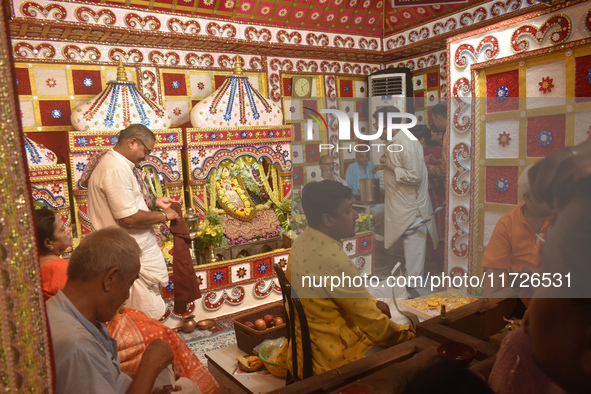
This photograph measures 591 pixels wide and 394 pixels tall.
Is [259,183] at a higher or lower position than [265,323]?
higher

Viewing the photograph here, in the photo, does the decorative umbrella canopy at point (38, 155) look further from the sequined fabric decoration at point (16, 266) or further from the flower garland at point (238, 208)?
the sequined fabric decoration at point (16, 266)

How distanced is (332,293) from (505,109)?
891mm

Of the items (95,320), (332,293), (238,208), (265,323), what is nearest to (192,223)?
(238,208)

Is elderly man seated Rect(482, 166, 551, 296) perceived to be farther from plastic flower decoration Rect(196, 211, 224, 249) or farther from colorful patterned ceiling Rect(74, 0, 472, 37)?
colorful patterned ceiling Rect(74, 0, 472, 37)

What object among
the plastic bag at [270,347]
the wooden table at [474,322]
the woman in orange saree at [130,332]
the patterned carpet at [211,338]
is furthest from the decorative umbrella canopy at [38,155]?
the wooden table at [474,322]

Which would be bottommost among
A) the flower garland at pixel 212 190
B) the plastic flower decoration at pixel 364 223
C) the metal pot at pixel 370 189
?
the flower garland at pixel 212 190

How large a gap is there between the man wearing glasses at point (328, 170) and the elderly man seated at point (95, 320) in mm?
812

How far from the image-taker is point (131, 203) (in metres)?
3.06

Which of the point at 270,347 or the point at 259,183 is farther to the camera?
the point at 259,183

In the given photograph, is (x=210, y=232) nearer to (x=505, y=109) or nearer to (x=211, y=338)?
(x=211, y=338)

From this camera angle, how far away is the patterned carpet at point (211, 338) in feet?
12.2

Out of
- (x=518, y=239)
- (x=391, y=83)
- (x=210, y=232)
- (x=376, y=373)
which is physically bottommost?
(x=210, y=232)

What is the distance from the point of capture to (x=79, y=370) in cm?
127

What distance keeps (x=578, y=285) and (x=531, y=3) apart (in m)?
4.45
